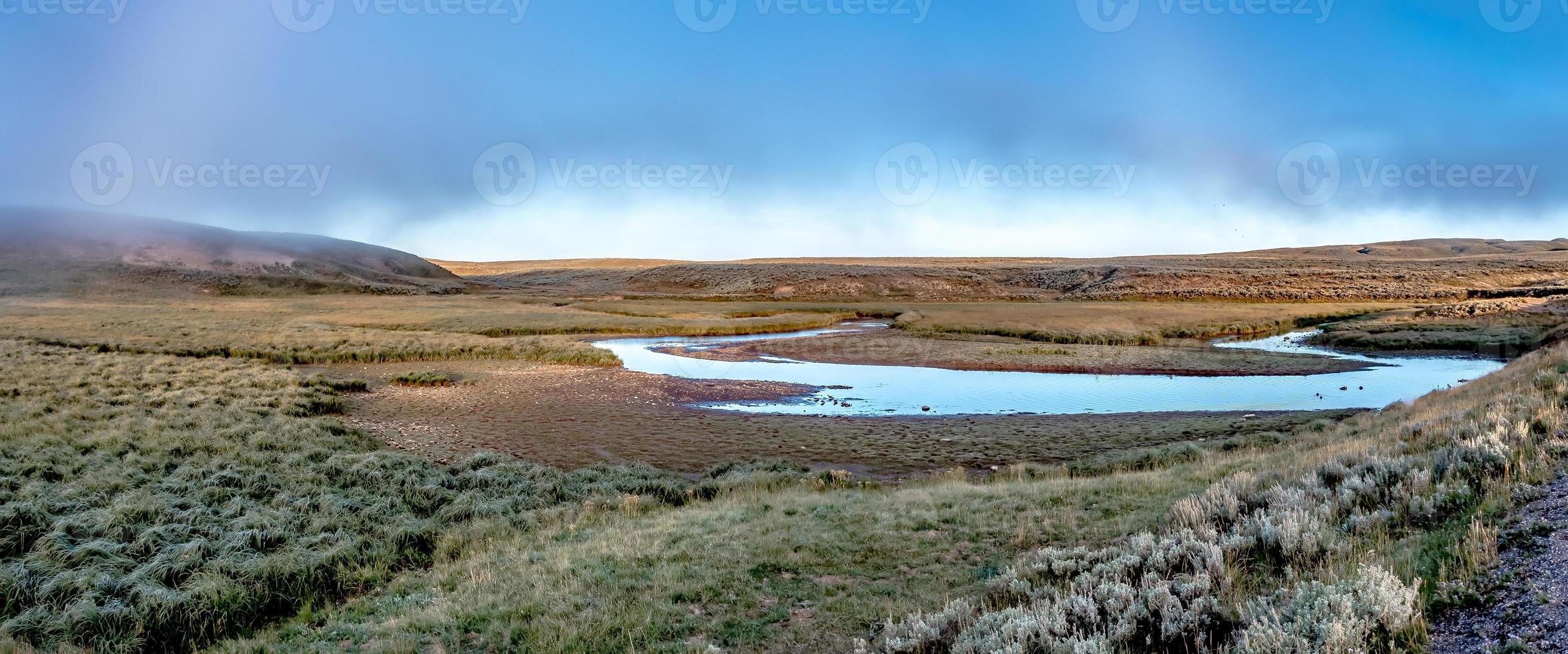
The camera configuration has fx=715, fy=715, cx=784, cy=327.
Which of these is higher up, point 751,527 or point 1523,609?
point 1523,609

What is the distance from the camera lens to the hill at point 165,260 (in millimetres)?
84000

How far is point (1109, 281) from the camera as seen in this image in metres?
89.1

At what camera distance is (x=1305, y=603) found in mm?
4320

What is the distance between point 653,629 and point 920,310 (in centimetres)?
5827

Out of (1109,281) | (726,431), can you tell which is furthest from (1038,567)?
(1109,281)

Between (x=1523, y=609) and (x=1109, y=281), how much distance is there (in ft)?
305

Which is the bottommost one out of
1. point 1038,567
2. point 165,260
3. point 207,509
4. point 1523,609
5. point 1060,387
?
point 1060,387

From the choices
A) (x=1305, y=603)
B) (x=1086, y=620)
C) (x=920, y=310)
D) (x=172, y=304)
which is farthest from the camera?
(x=172, y=304)

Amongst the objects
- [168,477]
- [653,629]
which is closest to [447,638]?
[653,629]

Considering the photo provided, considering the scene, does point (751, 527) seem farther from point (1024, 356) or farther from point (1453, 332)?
point (1453, 332)

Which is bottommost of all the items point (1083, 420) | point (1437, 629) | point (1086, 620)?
point (1083, 420)

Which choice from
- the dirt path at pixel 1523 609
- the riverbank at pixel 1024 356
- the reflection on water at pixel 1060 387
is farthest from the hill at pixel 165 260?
the dirt path at pixel 1523 609

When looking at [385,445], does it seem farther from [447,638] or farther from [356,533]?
[447,638]

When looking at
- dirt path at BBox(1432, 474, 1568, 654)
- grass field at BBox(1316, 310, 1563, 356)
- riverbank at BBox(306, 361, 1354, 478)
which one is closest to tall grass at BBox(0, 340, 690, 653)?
riverbank at BBox(306, 361, 1354, 478)
